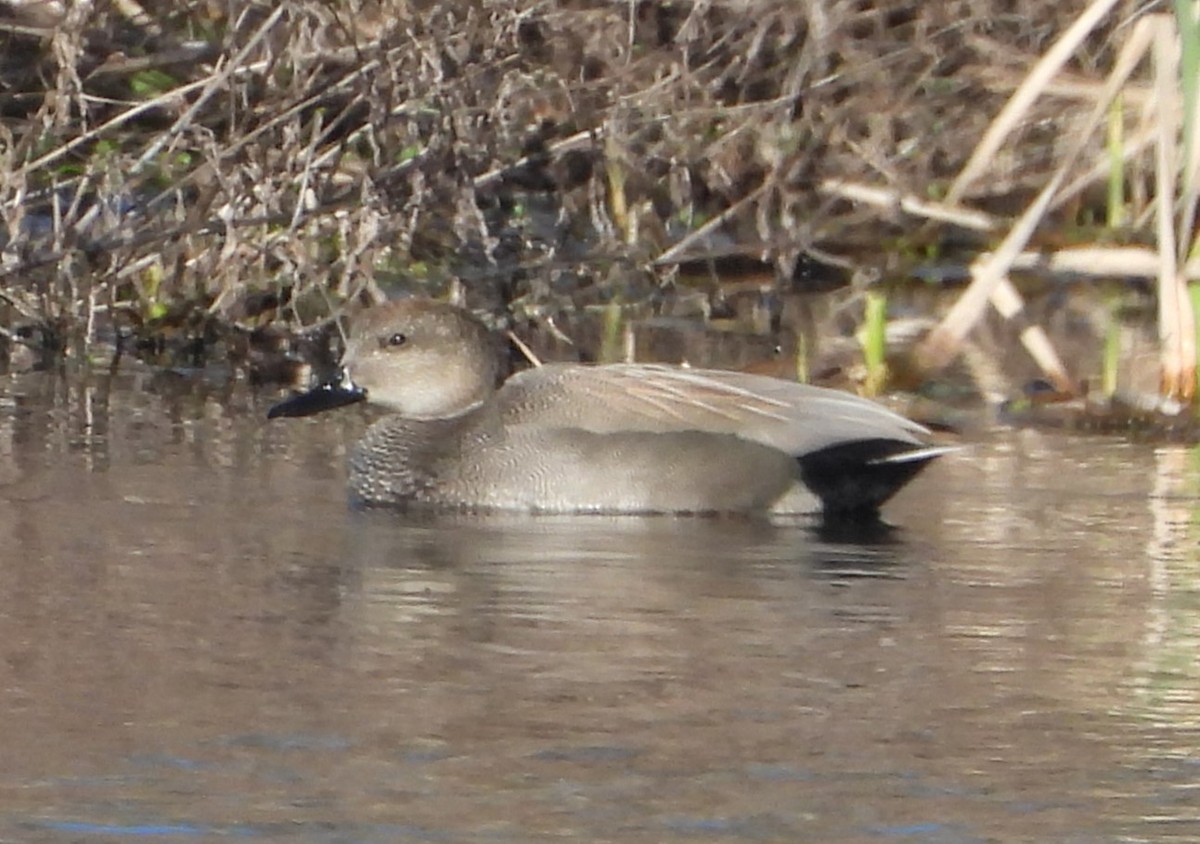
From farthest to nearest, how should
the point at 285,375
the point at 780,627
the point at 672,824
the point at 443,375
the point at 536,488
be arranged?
the point at 285,375 → the point at 443,375 → the point at 536,488 → the point at 780,627 → the point at 672,824

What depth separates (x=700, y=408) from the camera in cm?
722

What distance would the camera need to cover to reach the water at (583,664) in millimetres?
4082

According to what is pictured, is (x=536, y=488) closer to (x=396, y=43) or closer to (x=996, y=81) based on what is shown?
(x=396, y=43)

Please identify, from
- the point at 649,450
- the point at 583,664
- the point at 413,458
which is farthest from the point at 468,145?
the point at 583,664

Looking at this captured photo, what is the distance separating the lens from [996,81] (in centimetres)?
1189

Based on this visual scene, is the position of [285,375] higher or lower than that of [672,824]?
higher

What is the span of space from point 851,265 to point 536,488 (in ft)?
15.6

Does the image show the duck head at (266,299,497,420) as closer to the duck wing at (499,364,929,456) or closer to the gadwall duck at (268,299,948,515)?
the gadwall duck at (268,299,948,515)

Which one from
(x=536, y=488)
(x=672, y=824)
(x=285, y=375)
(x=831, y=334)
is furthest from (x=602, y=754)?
(x=831, y=334)

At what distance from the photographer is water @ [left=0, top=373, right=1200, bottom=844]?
4.08 meters

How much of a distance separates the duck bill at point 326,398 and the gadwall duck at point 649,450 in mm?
259

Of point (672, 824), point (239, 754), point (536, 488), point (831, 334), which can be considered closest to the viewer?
point (672, 824)

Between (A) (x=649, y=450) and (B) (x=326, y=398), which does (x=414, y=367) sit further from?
(A) (x=649, y=450)

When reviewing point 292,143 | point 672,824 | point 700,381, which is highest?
point 292,143
